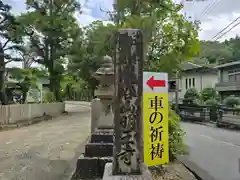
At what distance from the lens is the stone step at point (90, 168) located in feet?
18.9

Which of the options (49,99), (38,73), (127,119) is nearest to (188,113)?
(49,99)

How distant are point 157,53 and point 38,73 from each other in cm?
2649

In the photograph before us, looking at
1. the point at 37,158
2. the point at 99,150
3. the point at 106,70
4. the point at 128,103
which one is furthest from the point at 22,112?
the point at 128,103

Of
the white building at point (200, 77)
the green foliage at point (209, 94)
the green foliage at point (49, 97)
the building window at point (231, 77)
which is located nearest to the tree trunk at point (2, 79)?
the green foliage at point (49, 97)

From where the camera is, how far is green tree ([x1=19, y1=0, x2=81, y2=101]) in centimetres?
2908

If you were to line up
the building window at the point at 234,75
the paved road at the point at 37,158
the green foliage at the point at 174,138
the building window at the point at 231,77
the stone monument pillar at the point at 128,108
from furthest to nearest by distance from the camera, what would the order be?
the building window at the point at 231,77
the building window at the point at 234,75
the green foliage at the point at 174,138
the paved road at the point at 37,158
the stone monument pillar at the point at 128,108

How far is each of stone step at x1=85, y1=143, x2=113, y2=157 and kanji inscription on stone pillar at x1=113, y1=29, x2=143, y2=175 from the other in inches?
92.8

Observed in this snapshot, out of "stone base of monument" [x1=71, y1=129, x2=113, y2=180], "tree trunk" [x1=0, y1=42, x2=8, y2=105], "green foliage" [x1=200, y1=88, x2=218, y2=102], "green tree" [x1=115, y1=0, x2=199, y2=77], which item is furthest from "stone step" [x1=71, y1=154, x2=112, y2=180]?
"green foliage" [x1=200, y1=88, x2=218, y2=102]

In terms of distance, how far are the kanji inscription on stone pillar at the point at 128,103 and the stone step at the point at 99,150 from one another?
236cm

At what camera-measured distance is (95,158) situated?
5.85m

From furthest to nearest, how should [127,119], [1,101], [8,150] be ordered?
[1,101] < [8,150] < [127,119]

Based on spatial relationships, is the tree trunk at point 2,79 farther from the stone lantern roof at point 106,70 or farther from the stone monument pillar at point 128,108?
the stone monument pillar at point 128,108

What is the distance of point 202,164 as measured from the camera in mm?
8305

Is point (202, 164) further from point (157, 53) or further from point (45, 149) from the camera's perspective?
point (45, 149)
